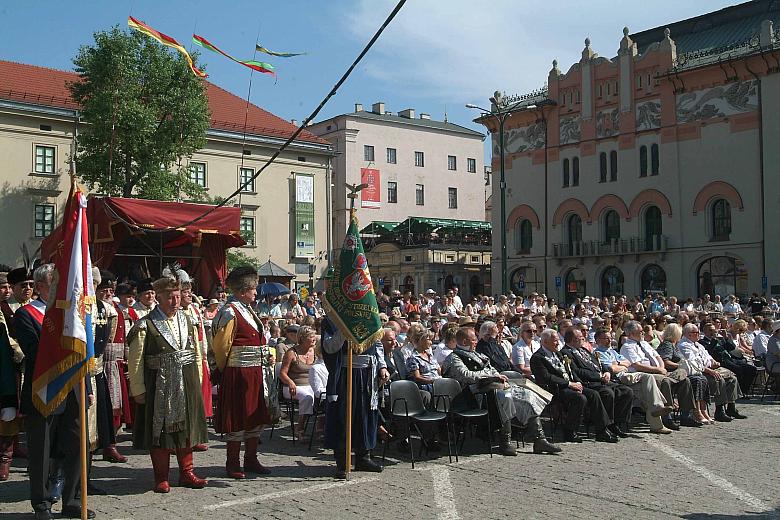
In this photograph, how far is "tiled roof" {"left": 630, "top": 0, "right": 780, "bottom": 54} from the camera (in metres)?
40.7

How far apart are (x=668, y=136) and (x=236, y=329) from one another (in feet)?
120

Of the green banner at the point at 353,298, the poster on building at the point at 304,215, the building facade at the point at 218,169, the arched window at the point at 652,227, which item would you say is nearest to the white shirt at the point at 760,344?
the green banner at the point at 353,298

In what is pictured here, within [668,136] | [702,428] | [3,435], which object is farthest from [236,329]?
[668,136]

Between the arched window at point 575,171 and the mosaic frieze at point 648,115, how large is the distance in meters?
3.90

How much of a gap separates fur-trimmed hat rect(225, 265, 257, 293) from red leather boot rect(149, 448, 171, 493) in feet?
5.41

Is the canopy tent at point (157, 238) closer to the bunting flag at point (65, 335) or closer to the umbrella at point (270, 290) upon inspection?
the umbrella at point (270, 290)

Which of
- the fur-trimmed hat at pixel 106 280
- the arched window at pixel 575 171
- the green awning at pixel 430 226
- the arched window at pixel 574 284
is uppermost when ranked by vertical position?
the arched window at pixel 575 171

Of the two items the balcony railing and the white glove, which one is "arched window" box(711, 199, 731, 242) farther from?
the white glove

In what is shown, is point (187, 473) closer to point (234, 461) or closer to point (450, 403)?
point (234, 461)

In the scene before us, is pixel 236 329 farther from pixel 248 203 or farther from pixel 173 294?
pixel 248 203

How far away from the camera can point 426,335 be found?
10.6 metres

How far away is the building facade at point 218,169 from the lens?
37938 mm

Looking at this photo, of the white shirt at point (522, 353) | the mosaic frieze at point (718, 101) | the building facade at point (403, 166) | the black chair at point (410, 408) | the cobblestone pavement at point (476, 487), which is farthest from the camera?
the building facade at point (403, 166)

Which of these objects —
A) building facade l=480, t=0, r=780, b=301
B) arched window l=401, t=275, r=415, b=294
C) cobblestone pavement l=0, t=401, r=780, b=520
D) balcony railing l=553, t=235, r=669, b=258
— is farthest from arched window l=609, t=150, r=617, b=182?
cobblestone pavement l=0, t=401, r=780, b=520
